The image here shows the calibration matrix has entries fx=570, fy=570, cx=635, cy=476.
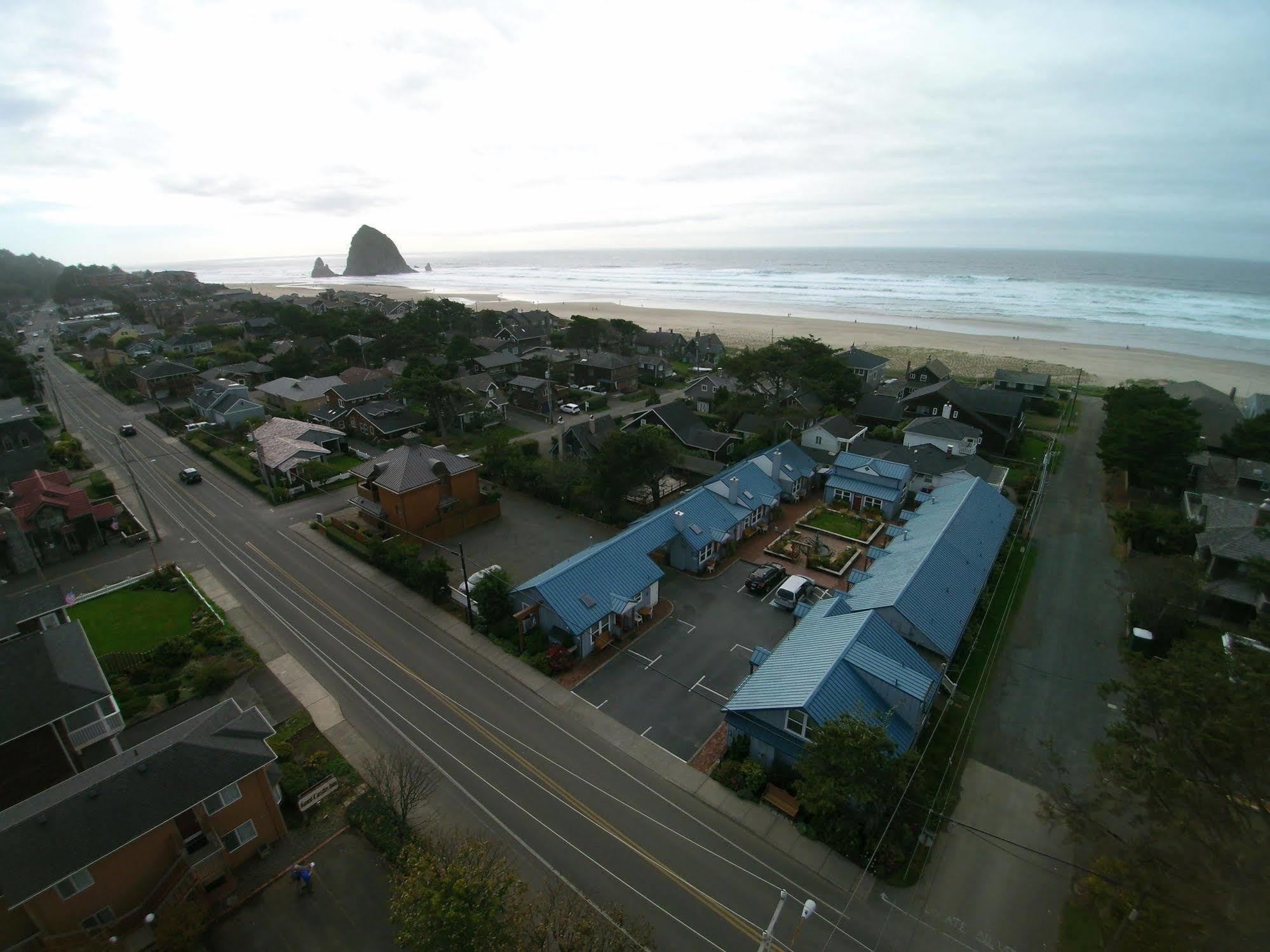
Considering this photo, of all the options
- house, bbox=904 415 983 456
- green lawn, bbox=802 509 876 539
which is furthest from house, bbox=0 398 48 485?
house, bbox=904 415 983 456

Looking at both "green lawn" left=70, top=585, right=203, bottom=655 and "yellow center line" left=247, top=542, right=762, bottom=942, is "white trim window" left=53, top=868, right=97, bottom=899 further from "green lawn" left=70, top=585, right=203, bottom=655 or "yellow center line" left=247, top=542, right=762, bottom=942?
"green lawn" left=70, top=585, right=203, bottom=655

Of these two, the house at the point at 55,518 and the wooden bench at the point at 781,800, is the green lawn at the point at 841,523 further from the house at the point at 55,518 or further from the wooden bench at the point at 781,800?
the house at the point at 55,518

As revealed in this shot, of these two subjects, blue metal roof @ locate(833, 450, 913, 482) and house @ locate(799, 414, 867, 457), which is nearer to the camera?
blue metal roof @ locate(833, 450, 913, 482)

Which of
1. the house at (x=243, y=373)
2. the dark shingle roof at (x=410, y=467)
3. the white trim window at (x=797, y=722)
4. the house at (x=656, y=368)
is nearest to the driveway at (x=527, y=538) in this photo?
the dark shingle roof at (x=410, y=467)

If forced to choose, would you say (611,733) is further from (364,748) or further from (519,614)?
(364,748)

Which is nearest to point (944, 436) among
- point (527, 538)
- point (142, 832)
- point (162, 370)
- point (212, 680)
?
point (527, 538)

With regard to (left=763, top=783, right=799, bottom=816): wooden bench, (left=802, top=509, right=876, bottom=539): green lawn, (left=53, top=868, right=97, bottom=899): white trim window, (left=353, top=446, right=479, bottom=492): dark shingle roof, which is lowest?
(left=763, top=783, right=799, bottom=816): wooden bench

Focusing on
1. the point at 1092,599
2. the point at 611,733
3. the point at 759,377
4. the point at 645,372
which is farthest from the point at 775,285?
the point at 611,733
